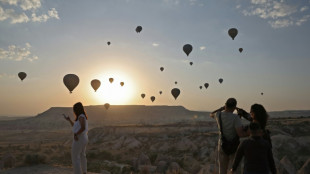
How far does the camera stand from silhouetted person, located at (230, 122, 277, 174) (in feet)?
16.5

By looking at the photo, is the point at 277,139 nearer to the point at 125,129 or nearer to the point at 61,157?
the point at 61,157

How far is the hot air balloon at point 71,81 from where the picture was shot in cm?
3819

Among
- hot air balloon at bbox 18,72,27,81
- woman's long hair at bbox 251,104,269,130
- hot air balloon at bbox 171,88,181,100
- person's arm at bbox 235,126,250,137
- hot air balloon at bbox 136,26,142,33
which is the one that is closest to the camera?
woman's long hair at bbox 251,104,269,130

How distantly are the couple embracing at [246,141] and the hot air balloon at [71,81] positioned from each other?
110ft

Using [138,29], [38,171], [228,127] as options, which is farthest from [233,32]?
[228,127]

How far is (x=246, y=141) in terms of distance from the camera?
5.18 m

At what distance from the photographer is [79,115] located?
798cm

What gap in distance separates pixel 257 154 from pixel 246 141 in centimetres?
29

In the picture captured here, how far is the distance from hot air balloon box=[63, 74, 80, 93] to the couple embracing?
1325 inches

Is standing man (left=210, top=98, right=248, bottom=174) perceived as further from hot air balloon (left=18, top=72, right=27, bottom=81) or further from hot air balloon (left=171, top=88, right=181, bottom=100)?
hot air balloon (left=18, top=72, right=27, bottom=81)

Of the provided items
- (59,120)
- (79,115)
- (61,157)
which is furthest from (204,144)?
(59,120)

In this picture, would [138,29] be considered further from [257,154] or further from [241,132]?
[257,154]

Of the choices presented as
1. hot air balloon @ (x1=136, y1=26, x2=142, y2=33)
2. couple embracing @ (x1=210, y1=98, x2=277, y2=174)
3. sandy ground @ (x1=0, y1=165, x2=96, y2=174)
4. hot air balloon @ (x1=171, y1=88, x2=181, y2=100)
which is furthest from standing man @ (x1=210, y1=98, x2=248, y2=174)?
hot air balloon @ (x1=136, y1=26, x2=142, y2=33)

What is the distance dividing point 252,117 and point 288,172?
10.6 metres
